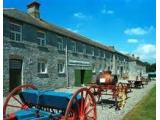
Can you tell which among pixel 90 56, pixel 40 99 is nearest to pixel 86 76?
pixel 90 56

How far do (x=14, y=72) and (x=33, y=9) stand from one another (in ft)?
33.5

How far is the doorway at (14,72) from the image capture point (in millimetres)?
19109

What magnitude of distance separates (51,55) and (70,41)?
190 inches

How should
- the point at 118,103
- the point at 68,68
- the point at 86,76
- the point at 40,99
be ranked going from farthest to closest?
the point at 86,76
the point at 68,68
the point at 118,103
the point at 40,99

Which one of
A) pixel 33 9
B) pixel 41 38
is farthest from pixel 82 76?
pixel 41 38

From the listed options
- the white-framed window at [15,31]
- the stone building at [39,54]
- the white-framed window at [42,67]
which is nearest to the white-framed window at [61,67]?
the stone building at [39,54]

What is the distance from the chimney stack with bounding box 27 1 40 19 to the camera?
27502mm

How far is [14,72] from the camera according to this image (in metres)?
19.5

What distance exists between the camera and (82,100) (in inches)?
279

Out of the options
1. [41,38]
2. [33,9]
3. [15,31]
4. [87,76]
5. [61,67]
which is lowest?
[87,76]

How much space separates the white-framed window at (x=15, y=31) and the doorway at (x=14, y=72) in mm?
1608

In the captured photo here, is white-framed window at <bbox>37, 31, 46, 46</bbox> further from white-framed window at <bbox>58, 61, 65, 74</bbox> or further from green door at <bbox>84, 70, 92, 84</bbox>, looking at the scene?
green door at <bbox>84, 70, 92, 84</bbox>

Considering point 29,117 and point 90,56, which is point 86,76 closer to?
point 90,56

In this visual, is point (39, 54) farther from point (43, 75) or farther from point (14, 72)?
point (14, 72)
